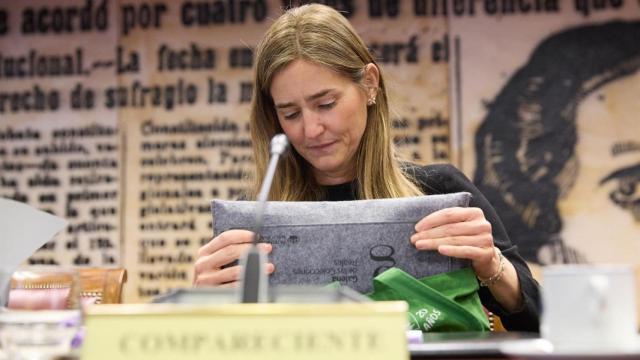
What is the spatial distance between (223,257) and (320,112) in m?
0.57

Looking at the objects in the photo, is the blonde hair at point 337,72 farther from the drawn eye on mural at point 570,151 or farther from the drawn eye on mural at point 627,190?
the drawn eye on mural at point 627,190

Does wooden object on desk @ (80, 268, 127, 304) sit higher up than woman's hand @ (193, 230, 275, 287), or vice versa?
woman's hand @ (193, 230, 275, 287)

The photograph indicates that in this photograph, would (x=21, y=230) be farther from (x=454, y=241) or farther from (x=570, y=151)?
(x=570, y=151)

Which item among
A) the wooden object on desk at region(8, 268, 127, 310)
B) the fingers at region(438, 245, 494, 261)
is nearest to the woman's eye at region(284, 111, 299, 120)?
the fingers at region(438, 245, 494, 261)

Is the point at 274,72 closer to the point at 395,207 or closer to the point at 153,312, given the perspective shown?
the point at 395,207

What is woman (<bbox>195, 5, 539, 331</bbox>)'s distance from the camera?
1771 mm

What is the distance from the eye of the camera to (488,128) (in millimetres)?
3258

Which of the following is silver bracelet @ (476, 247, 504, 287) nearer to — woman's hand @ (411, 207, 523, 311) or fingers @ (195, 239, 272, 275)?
woman's hand @ (411, 207, 523, 311)

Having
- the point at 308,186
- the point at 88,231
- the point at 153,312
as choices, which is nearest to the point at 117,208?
the point at 88,231

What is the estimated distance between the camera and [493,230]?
70.4 inches

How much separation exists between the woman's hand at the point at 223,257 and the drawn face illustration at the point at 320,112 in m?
0.50

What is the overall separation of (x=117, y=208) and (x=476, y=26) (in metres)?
1.70

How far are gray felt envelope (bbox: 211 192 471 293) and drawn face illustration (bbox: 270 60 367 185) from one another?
493mm

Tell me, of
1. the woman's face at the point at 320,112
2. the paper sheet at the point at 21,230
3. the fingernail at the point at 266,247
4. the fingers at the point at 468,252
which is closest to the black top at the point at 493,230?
the woman's face at the point at 320,112
